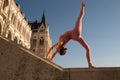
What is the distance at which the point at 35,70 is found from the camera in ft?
13.9

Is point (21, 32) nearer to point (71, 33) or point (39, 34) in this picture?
point (39, 34)

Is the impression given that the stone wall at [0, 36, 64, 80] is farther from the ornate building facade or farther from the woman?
the ornate building facade

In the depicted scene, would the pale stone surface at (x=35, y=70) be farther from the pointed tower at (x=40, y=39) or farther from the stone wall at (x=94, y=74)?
the pointed tower at (x=40, y=39)

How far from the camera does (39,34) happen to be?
57594 millimetres

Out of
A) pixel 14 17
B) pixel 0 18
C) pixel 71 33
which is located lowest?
pixel 71 33

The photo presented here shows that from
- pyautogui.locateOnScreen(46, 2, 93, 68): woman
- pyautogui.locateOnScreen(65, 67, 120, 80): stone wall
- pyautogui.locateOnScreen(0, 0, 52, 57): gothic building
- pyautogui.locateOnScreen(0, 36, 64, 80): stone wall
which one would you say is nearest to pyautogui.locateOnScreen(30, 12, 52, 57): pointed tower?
pyautogui.locateOnScreen(0, 0, 52, 57): gothic building

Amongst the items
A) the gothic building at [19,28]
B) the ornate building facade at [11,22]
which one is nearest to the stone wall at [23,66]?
the gothic building at [19,28]

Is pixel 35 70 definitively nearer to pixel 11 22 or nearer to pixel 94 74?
pixel 94 74

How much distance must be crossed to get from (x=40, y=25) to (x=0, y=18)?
32145 mm

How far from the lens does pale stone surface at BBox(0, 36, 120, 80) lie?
13.3 ft

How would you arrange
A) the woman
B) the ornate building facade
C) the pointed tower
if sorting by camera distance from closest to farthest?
the woman, the ornate building facade, the pointed tower

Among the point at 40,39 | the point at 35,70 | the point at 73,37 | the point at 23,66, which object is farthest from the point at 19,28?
the point at 35,70

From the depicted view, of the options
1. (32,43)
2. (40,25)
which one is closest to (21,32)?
(32,43)

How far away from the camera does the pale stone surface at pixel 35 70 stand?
4062mm
